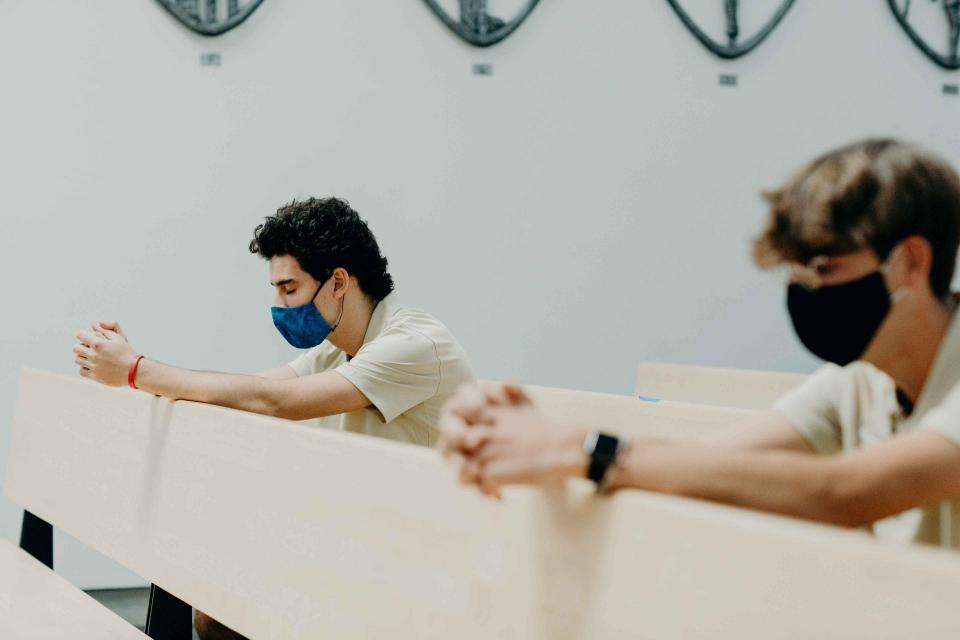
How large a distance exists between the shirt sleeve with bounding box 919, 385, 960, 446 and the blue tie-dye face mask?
A: 1743 millimetres

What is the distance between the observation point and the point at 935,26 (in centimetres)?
468

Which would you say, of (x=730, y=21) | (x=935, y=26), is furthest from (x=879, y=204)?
(x=935, y=26)

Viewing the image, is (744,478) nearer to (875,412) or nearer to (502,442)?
(502,442)

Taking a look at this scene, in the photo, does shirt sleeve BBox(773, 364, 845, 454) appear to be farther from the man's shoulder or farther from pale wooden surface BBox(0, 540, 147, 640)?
pale wooden surface BBox(0, 540, 147, 640)

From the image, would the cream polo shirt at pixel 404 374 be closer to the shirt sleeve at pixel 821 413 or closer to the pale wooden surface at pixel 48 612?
the pale wooden surface at pixel 48 612

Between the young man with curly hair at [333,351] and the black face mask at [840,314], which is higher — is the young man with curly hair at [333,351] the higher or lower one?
the lower one

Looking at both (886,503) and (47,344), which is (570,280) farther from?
(886,503)

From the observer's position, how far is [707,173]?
174 inches

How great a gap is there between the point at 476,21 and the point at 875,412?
313cm

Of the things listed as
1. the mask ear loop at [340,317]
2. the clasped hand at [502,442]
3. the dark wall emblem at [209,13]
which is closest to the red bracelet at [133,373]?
the mask ear loop at [340,317]

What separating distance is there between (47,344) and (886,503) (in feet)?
10.9

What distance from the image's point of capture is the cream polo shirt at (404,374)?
2246 millimetres

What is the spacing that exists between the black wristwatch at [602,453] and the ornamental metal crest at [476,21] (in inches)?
129

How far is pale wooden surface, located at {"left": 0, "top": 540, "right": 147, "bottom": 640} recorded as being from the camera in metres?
1.92
